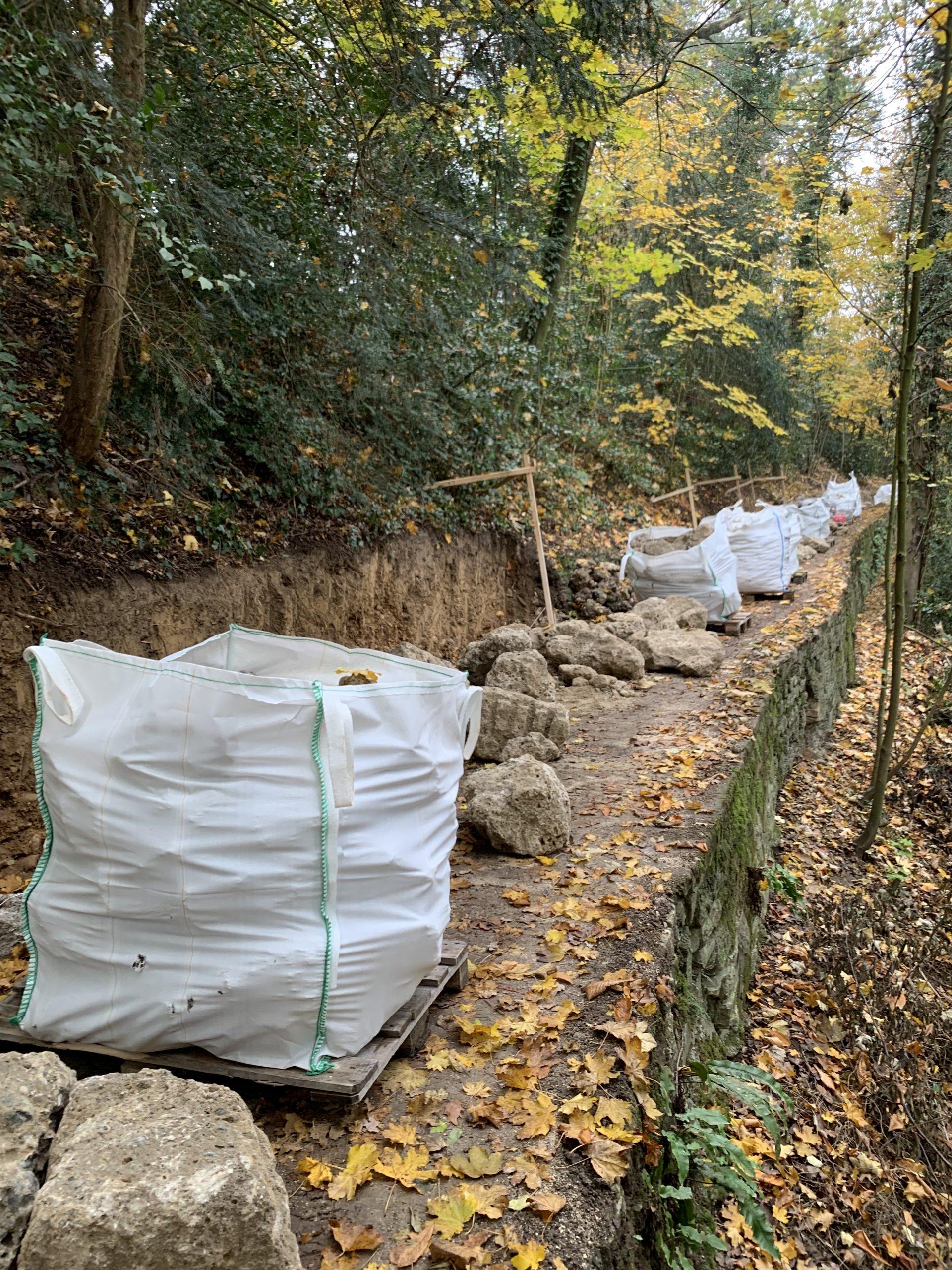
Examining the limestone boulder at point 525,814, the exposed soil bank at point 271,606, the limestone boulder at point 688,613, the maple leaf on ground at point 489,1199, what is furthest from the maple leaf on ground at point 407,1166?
the limestone boulder at point 688,613

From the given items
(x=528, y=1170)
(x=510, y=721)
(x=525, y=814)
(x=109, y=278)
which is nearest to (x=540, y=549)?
(x=510, y=721)

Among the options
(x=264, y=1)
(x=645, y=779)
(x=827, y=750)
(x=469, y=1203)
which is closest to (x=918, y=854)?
(x=827, y=750)

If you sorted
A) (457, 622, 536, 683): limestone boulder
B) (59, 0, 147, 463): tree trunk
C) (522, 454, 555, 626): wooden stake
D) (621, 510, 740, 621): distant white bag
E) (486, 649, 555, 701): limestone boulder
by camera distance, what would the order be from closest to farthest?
(59, 0, 147, 463): tree trunk
(486, 649, 555, 701): limestone boulder
(457, 622, 536, 683): limestone boulder
(522, 454, 555, 626): wooden stake
(621, 510, 740, 621): distant white bag

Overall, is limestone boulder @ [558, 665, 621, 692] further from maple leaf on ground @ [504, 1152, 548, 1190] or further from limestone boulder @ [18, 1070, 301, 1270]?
limestone boulder @ [18, 1070, 301, 1270]

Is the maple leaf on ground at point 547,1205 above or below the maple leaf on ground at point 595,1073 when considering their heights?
above

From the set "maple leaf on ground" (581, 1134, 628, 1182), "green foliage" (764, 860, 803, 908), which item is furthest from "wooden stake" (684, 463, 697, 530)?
"maple leaf on ground" (581, 1134, 628, 1182)

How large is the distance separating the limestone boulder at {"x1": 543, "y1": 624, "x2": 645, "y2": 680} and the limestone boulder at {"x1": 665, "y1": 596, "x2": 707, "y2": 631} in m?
1.78

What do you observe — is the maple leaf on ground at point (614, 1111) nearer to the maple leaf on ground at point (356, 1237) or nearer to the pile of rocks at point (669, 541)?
the maple leaf on ground at point (356, 1237)

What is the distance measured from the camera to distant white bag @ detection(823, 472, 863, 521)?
23297 millimetres

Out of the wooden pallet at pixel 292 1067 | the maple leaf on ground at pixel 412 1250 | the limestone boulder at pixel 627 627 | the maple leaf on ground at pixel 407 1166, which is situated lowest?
the maple leaf on ground at pixel 407 1166

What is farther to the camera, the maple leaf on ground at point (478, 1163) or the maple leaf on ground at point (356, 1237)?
the maple leaf on ground at point (478, 1163)

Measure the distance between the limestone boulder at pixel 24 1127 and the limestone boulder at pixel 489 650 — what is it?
16.6ft

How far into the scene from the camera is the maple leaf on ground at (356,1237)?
2.00 m

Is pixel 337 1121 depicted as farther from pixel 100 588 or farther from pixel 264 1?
pixel 264 1
